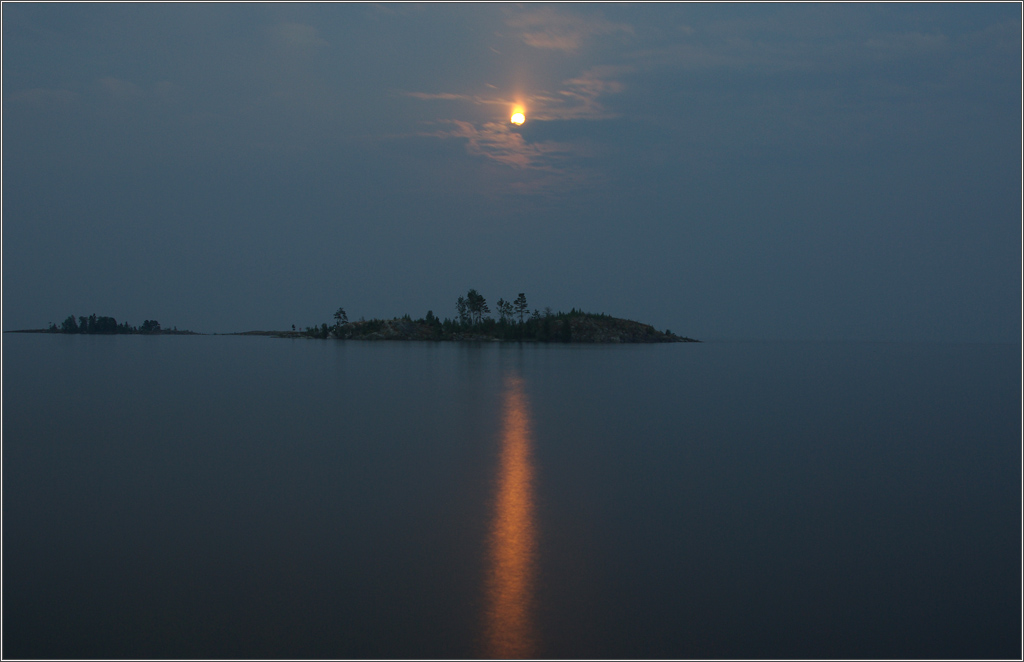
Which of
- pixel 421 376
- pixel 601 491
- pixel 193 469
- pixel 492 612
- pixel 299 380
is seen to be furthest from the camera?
pixel 421 376

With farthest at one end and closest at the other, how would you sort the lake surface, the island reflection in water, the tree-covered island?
the tree-covered island < the lake surface < the island reflection in water

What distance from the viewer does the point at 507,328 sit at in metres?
161

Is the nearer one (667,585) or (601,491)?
(667,585)

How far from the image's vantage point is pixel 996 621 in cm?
858

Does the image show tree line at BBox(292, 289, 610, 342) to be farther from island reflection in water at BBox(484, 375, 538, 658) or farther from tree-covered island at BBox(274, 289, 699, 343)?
island reflection in water at BBox(484, 375, 538, 658)

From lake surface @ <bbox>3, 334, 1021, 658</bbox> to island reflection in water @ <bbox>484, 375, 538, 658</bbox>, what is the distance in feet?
0.16

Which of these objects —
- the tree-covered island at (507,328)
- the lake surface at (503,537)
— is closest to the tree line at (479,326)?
the tree-covered island at (507,328)

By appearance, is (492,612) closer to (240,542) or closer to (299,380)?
(240,542)

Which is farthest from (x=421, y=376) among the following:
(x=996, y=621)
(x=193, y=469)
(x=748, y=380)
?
(x=996, y=621)

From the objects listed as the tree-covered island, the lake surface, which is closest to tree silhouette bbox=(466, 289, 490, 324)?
the tree-covered island

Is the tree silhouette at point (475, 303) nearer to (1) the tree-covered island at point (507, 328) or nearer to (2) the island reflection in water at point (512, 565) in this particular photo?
(1) the tree-covered island at point (507, 328)

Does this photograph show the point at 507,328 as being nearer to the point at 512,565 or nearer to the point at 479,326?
the point at 479,326

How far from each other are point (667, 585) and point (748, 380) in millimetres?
42213

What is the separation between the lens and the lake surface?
7.99 metres
